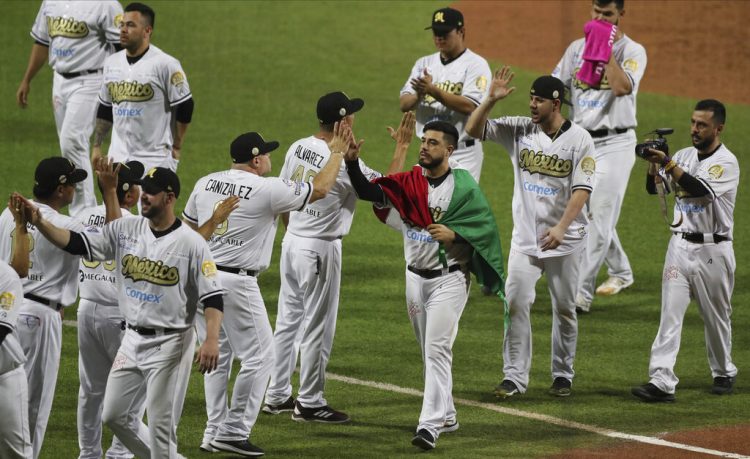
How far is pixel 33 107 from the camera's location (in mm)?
17891

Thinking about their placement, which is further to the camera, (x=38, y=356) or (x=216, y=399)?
(x=216, y=399)

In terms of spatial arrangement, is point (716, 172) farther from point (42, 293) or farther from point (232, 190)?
point (42, 293)

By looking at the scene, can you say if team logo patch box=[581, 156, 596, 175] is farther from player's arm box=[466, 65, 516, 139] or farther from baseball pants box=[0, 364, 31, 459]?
baseball pants box=[0, 364, 31, 459]

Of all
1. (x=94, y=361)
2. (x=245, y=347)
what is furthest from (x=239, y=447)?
(x=94, y=361)

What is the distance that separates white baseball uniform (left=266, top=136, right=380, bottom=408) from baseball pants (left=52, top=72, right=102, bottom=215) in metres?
3.91

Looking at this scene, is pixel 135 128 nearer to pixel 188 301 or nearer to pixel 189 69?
pixel 188 301

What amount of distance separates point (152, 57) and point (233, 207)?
12.0 ft

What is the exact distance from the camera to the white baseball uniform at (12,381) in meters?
6.31

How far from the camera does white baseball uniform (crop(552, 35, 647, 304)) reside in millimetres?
11281

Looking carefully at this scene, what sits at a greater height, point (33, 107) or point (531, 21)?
point (531, 21)

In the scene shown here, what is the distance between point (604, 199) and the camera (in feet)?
37.2

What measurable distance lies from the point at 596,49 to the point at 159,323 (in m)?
5.49

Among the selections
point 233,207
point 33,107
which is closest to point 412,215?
point 233,207

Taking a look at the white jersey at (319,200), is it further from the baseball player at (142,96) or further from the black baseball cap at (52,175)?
the baseball player at (142,96)
